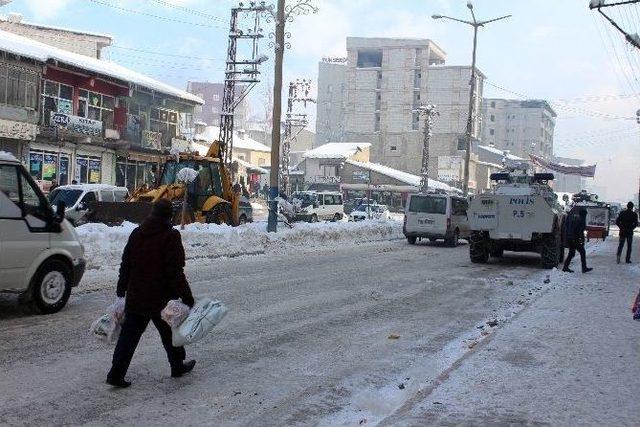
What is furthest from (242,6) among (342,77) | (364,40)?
(342,77)

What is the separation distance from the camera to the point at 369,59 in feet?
341

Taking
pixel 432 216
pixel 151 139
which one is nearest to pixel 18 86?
pixel 151 139

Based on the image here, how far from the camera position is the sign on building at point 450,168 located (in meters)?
91.8

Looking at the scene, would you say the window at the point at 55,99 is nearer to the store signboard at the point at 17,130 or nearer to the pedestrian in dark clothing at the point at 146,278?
the store signboard at the point at 17,130

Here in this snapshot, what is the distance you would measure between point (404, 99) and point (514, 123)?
49.6 metres

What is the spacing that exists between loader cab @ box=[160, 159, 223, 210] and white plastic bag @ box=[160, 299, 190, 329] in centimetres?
1536

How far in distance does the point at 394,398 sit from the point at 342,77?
127657 millimetres

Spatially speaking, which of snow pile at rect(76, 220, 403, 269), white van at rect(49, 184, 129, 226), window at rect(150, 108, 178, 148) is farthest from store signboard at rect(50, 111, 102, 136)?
snow pile at rect(76, 220, 403, 269)

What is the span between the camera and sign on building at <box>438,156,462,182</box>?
91.8m

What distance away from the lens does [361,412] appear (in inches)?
213

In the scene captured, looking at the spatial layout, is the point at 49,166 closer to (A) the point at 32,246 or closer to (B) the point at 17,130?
(B) the point at 17,130

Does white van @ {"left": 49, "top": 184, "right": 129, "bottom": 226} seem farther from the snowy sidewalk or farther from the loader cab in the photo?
the snowy sidewalk

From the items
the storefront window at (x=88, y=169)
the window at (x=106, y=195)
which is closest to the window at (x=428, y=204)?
the window at (x=106, y=195)

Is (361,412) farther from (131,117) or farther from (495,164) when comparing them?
(495,164)
